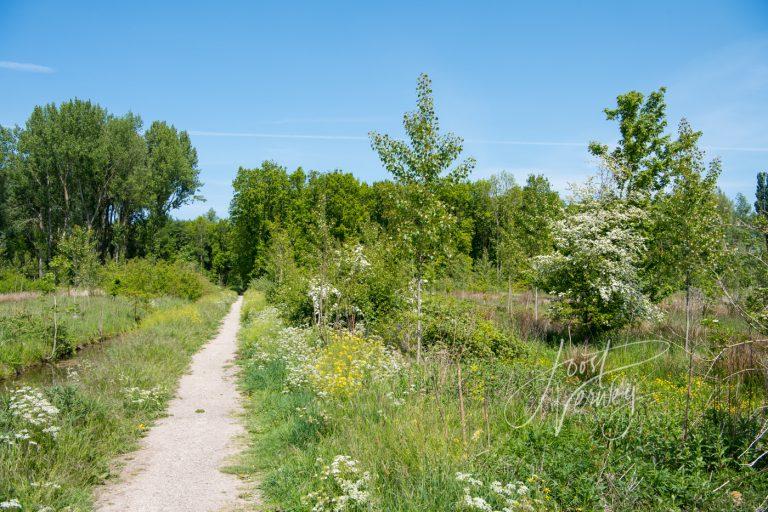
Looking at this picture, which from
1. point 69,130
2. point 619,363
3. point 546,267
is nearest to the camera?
point 619,363

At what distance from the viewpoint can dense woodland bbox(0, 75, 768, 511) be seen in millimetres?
4340

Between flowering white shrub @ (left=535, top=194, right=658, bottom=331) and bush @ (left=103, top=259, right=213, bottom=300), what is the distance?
1694 cm

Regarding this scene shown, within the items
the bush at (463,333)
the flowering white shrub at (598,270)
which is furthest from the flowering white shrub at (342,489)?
the flowering white shrub at (598,270)

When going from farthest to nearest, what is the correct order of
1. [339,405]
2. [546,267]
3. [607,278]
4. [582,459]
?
[546,267] → [607,278] → [339,405] → [582,459]

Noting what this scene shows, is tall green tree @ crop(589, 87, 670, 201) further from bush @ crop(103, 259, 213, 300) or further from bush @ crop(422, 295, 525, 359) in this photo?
bush @ crop(103, 259, 213, 300)

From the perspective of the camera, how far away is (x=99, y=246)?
1736 inches

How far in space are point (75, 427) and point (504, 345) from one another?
8.44 meters

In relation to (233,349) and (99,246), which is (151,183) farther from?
(233,349)

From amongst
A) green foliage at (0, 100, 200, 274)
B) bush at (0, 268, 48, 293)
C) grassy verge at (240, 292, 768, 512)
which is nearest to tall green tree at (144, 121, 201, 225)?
green foliage at (0, 100, 200, 274)

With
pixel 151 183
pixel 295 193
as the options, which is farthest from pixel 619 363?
pixel 151 183

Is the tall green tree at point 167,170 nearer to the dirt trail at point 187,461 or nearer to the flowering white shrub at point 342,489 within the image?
the dirt trail at point 187,461

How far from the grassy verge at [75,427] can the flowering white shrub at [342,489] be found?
88.0 inches

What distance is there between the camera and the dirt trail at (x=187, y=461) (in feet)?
16.0

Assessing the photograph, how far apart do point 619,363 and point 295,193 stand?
37.2 meters
